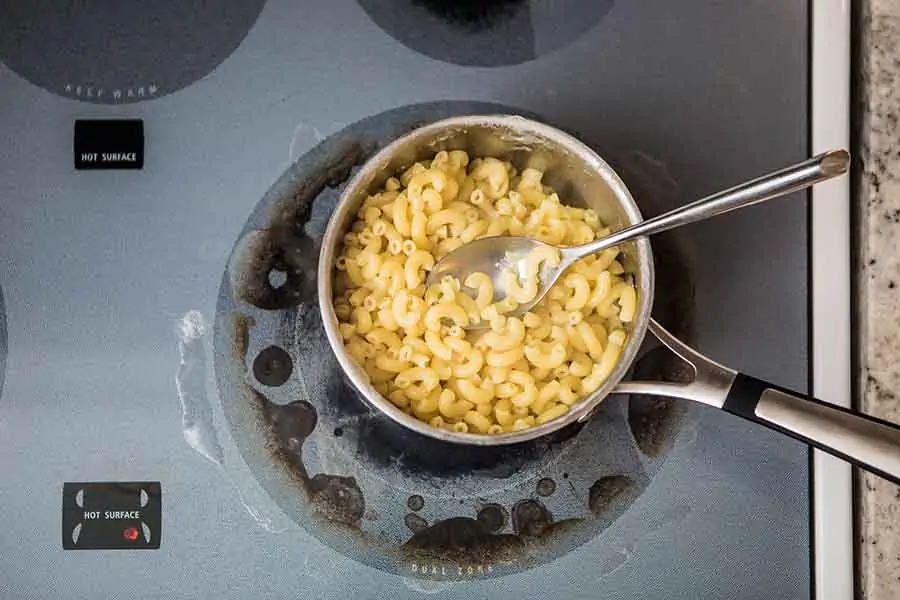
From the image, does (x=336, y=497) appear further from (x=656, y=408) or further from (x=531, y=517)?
(x=656, y=408)

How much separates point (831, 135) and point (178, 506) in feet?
2.05

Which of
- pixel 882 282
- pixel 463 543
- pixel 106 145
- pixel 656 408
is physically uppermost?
pixel 106 145

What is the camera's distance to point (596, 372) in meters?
0.73

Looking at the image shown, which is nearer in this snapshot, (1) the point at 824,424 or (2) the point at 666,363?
(1) the point at 824,424

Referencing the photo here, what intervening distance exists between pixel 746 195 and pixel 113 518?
0.55 metres

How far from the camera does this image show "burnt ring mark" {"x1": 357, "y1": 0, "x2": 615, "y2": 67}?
81 centimetres

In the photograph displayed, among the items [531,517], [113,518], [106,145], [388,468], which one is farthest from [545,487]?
[106,145]

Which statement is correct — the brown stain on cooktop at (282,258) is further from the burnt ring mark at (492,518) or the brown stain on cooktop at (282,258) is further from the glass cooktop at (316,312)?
the burnt ring mark at (492,518)

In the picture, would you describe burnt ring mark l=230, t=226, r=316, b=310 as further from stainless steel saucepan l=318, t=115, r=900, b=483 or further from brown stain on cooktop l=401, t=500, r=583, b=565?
brown stain on cooktop l=401, t=500, r=583, b=565

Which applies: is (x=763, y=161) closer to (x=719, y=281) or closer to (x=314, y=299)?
(x=719, y=281)

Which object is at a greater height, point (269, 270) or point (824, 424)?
point (269, 270)

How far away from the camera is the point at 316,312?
0.79m

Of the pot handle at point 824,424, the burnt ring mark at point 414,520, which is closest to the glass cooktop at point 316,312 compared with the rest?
the burnt ring mark at point 414,520

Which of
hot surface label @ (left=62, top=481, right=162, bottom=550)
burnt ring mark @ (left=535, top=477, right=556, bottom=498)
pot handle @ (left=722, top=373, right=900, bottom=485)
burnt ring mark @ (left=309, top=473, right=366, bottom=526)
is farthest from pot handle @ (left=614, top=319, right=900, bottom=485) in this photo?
hot surface label @ (left=62, top=481, right=162, bottom=550)
